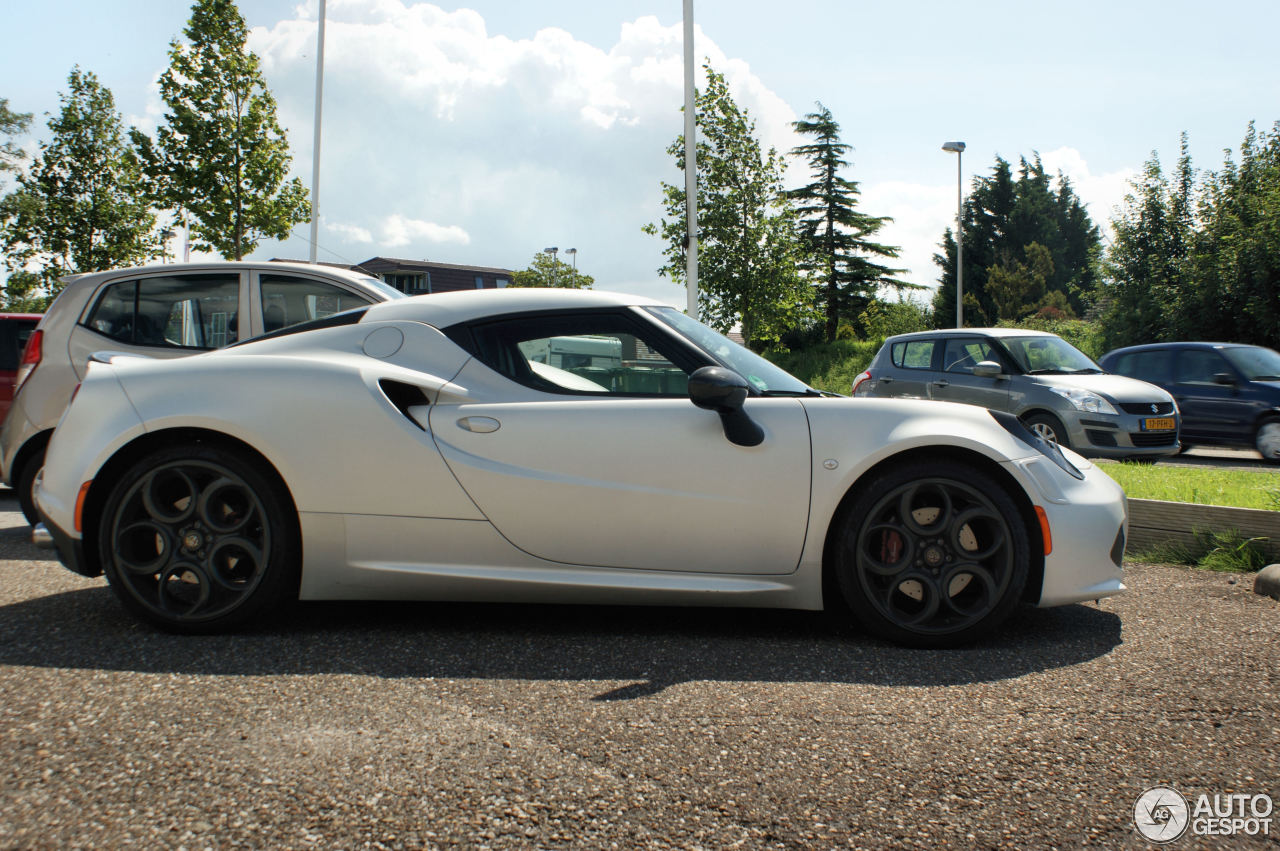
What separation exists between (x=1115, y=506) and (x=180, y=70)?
22.0m

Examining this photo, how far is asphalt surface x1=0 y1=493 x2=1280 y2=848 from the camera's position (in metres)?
2.02

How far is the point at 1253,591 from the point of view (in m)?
4.24

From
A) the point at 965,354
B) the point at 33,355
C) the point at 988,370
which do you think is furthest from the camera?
the point at 965,354

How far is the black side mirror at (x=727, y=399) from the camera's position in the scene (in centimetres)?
328

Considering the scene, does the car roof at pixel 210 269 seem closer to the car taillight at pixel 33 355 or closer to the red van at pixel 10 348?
the car taillight at pixel 33 355

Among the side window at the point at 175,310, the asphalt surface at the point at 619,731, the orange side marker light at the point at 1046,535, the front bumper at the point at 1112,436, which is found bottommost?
the asphalt surface at the point at 619,731

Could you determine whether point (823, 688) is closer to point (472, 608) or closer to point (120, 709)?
point (472, 608)

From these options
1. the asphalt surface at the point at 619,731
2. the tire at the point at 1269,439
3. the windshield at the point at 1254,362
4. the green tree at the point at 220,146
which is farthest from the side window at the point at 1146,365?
the green tree at the point at 220,146

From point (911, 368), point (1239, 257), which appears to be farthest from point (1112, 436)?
point (1239, 257)

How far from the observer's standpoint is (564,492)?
11.1 ft

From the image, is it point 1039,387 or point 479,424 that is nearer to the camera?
point 479,424

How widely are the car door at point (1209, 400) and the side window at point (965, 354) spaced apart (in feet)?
9.73

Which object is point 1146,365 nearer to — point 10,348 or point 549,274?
point 10,348

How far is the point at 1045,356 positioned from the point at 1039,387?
74 centimetres
